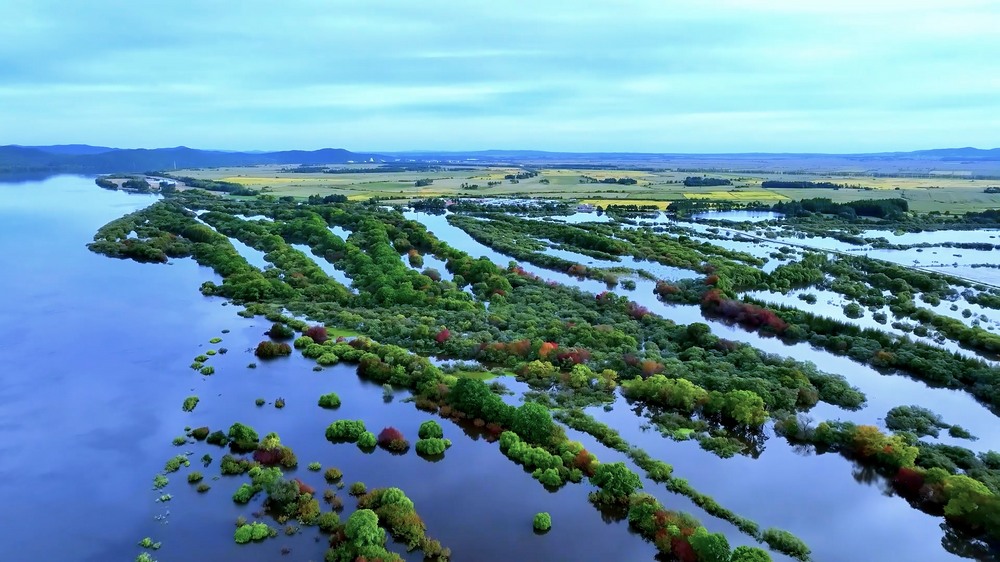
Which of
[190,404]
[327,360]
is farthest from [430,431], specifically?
[190,404]

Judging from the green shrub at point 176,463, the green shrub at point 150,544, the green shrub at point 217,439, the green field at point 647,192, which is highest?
the green field at point 647,192

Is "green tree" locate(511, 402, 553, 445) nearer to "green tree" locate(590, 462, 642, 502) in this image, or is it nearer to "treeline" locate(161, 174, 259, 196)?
"green tree" locate(590, 462, 642, 502)

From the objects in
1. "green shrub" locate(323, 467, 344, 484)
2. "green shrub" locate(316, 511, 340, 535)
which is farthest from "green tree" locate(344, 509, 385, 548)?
"green shrub" locate(323, 467, 344, 484)

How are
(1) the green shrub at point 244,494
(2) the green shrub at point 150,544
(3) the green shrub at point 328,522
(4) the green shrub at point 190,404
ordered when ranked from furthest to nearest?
(4) the green shrub at point 190,404 → (1) the green shrub at point 244,494 → (3) the green shrub at point 328,522 → (2) the green shrub at point 150,544

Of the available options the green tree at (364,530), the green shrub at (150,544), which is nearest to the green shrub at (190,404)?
the green shrub at (150,544)

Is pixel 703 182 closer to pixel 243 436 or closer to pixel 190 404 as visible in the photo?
pixel 190 404

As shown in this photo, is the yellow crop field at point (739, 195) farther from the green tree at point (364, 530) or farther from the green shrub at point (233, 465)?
the green tree at point (364, 530)

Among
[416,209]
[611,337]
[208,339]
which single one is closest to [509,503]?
[611,337]
